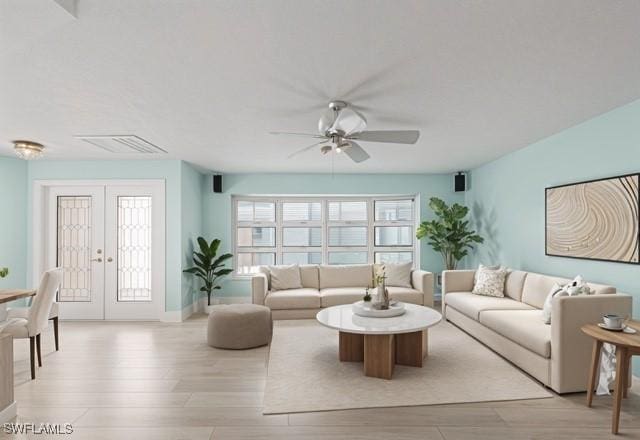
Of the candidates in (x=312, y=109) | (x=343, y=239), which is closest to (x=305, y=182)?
(x=343, y=239)

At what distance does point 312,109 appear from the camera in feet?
11.3

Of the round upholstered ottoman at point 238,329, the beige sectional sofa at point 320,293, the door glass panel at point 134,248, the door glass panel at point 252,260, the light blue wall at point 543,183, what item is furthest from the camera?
the door glass panel at point 252,260

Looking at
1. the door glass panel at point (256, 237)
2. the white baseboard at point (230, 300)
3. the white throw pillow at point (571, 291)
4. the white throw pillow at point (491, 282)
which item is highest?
the door glass panel at point (256, 237)

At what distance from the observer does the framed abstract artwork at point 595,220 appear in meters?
3.43

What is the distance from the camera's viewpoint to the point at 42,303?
3.81 metres

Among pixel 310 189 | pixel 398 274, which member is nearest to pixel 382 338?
pixel 398 274

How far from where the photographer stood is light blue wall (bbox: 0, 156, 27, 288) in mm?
5434

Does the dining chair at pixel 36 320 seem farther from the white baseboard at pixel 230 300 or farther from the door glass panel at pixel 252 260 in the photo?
the door glass panel at pixel 252 260

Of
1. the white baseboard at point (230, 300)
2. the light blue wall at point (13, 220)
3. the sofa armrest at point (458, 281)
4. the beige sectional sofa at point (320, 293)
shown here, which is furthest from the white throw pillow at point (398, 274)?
the light blue wall at point (13, 220)

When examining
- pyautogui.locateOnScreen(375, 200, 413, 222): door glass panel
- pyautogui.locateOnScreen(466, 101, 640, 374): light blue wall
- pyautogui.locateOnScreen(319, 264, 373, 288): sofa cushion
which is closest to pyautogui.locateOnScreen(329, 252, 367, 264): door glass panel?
pyautogui.locateOnScreen(375, 200, 413, 222): door glass panel

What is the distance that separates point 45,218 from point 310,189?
4.20m

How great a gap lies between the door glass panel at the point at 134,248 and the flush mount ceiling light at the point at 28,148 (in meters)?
1.28

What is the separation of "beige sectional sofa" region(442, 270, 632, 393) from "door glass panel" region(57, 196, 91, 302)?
17.9 feet

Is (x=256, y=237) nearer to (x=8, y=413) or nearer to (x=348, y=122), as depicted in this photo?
(x=348, y=122)
